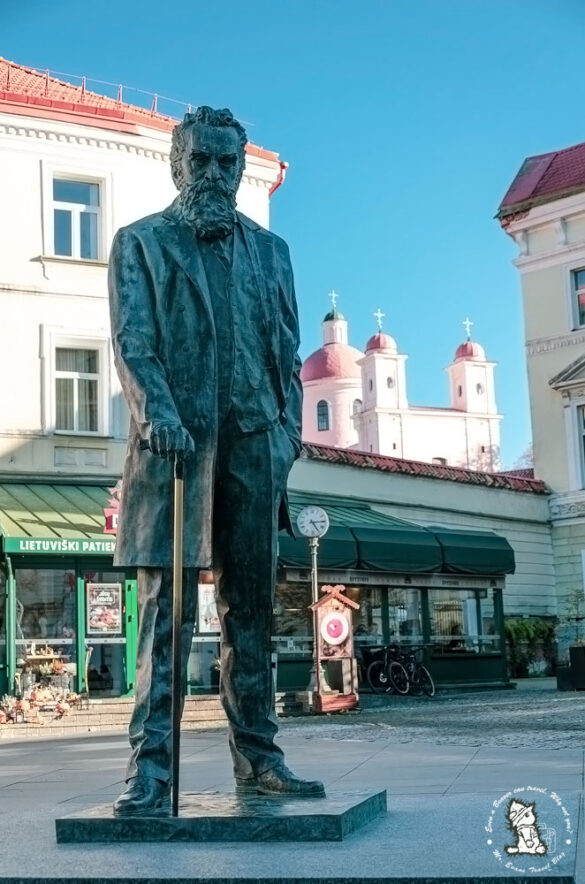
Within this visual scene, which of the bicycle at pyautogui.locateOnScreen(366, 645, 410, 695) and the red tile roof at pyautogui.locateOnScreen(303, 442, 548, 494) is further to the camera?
the red tile roof at pyautogui.locateOnScreen(303, 442, 548, 494)

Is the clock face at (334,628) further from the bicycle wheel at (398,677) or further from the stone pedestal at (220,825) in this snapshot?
the stone pedestal at (220,825)

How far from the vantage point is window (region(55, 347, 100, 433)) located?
81.1 feet

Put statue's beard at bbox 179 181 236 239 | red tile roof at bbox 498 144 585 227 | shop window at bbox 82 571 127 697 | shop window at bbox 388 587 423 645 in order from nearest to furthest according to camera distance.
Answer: statue's beard at bbox 179 181 236 239
shop window at bbox 82 571 127 697
shop window at bbox 388 587 423 645
red tile roof at bbox 498 144 585 227

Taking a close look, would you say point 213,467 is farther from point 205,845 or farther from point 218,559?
point 205,845

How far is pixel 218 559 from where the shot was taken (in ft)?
18.1

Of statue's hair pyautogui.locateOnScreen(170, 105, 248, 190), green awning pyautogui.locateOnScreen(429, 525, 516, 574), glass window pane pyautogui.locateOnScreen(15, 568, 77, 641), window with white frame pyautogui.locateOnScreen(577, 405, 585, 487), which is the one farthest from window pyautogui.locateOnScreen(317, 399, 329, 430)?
statue's hair pyautogui.locateOnScreen(170, 105, 248, 190)

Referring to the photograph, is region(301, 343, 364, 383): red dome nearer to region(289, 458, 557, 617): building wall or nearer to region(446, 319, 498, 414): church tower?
region(446, 319, 498, 414): church tower

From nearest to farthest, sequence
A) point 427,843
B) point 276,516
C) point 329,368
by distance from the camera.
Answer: point 427,843, point 276,516, point 329,368

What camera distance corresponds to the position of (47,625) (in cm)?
2177

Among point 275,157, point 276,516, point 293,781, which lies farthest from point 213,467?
point 275,157

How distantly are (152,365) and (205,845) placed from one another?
1.85 meters

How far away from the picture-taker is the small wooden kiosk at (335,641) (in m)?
21.2

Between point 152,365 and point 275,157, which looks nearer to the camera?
point 152,365

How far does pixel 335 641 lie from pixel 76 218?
31.1ft
